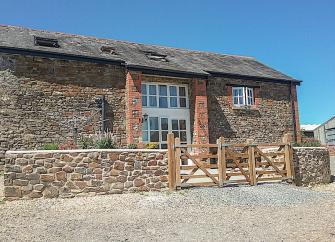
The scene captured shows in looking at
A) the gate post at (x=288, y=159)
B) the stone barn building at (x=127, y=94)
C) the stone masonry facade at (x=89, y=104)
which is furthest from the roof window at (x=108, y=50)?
the gate post at (x=288, y=159)

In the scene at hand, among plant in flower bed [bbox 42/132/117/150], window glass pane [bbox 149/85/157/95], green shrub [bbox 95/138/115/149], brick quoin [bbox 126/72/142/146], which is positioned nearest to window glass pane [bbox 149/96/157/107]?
window glass pane [bbox 149/85/157/95]

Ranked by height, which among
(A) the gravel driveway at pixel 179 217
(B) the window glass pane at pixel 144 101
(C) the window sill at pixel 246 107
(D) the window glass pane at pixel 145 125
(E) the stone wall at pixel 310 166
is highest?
(B) the window glass pane at pixel 144 101

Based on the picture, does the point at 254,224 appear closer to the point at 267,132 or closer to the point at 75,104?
the point at 75,104

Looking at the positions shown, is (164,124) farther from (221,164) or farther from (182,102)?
(221,164)

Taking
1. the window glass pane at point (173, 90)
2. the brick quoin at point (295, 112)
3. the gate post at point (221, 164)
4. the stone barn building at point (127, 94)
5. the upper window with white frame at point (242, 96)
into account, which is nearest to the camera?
the gate post at point (221, 164)

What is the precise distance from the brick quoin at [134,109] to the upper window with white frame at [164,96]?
2.74 feet

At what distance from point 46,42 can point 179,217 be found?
12.5 meters

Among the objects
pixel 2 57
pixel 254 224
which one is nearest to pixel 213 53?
pixel 2 57

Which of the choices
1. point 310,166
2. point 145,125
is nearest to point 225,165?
point 310,166

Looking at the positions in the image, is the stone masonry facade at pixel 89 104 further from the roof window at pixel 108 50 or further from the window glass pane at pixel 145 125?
the roof window at pixel 108 50

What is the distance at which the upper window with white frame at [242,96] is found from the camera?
2050cm

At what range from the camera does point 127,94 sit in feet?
56.6

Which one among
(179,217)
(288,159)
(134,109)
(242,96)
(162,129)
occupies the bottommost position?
(179,217)

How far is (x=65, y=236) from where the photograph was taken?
23.3 feet
